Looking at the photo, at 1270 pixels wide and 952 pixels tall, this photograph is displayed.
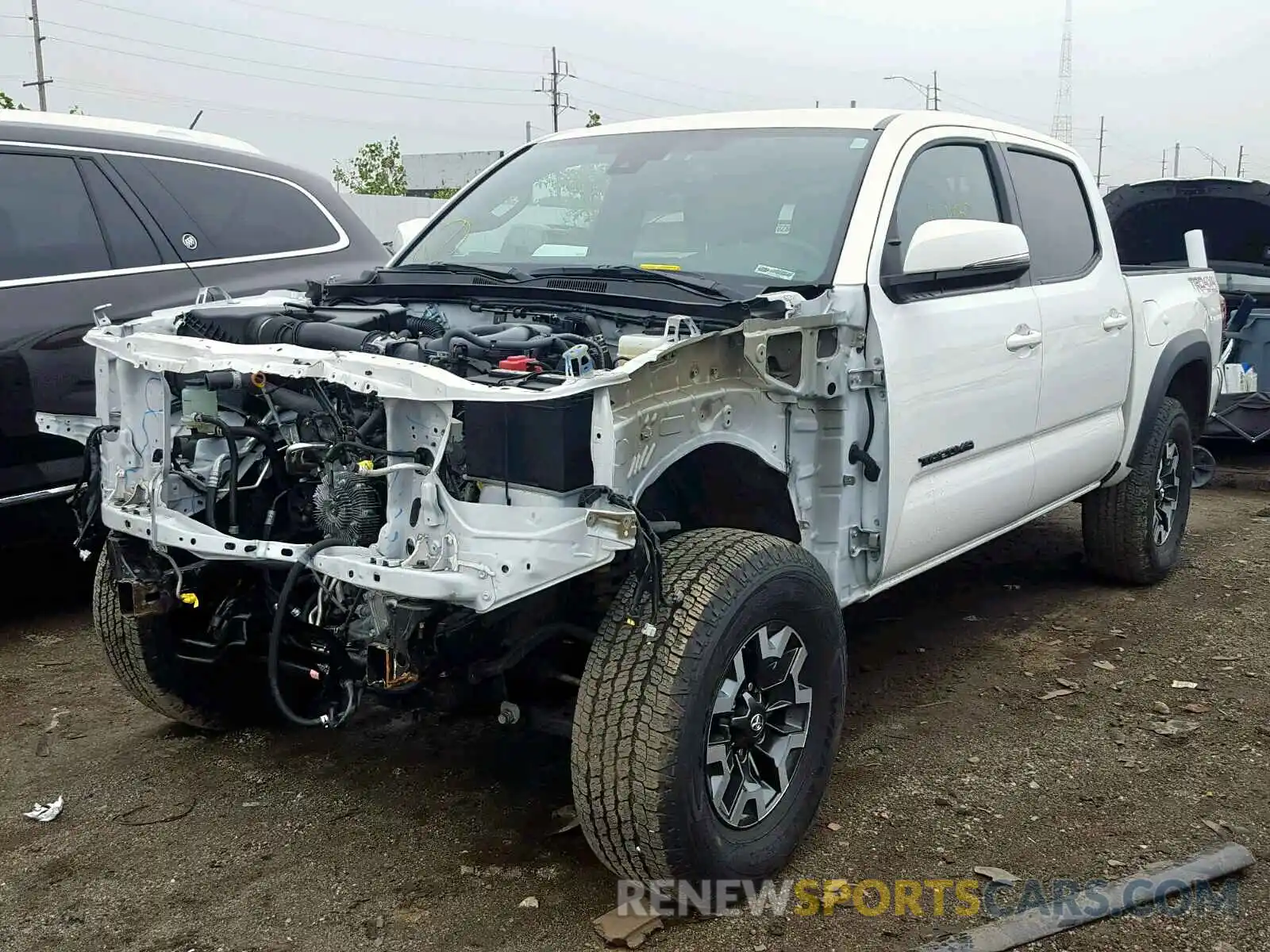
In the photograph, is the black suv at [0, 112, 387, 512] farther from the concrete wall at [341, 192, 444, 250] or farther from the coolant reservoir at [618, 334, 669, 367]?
the concrete wall at [341, 192, 444, 250]

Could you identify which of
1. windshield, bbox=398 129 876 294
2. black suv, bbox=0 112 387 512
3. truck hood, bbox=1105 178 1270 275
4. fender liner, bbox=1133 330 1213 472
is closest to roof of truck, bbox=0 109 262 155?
black suv, bbox=0 112 387 512

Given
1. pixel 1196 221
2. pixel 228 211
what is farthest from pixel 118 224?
pixel 1196 221

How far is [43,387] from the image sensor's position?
4621 millimetres

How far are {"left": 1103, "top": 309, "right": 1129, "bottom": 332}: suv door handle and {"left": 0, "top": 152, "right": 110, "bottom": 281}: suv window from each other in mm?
4052

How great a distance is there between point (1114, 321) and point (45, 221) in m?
4.31

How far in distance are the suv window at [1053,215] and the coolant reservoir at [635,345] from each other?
2092mm

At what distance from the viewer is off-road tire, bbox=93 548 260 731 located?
11.8 ft

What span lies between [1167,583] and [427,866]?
409cm

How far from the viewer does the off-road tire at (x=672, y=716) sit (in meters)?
2.64

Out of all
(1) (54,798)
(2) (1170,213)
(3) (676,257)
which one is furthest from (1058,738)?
(2) (1170,213)

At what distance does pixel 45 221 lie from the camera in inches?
191

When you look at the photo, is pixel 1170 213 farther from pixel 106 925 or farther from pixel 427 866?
pixel 106 925

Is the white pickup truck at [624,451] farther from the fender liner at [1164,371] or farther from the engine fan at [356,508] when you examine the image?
the fender liner at [1164,371]

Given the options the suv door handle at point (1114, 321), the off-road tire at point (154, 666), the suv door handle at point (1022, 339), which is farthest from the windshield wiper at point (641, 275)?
the suv door handle at point (1114, 321)
